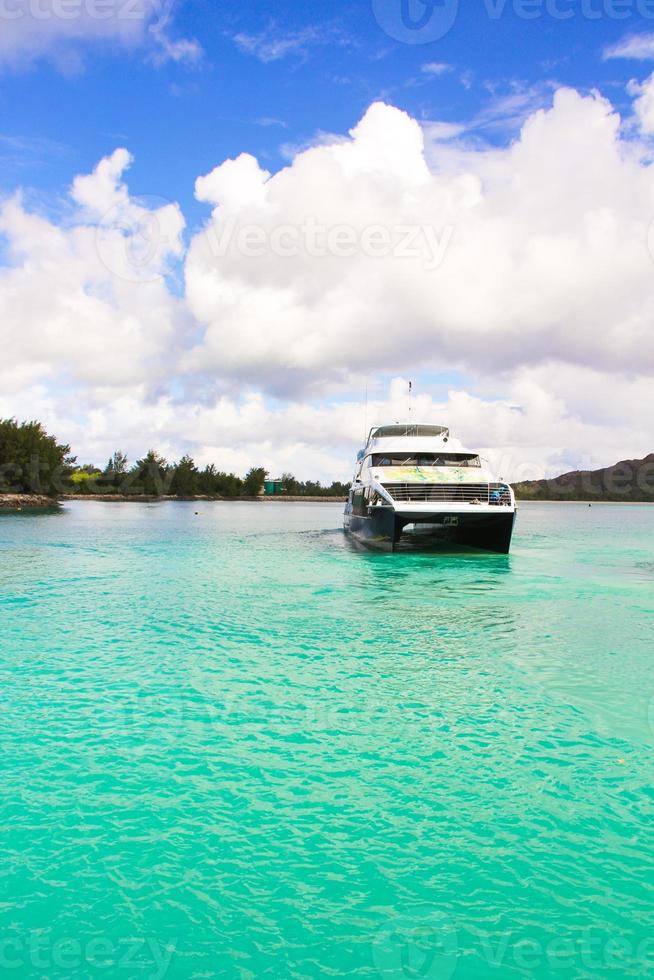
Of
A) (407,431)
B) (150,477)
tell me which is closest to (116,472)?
(150,477)

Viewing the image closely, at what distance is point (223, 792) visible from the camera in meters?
5.64

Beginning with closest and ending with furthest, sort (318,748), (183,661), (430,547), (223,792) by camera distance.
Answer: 1. (223,792)
2. (318,748)
3. (183,661)
4. (430,547)

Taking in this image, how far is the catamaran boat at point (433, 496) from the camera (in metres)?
23.9

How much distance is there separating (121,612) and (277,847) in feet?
34.1

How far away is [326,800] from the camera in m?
5.51

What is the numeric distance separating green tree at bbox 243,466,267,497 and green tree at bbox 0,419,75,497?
75.6m

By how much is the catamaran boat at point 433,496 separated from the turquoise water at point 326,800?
1116 cm

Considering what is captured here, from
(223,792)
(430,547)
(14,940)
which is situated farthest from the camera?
(430,547)

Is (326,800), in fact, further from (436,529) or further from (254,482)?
(254,482)

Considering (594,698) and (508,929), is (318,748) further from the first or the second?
(594,698)

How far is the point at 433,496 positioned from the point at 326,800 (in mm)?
19063

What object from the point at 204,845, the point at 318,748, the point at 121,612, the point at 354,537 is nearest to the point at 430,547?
the point at 354,537

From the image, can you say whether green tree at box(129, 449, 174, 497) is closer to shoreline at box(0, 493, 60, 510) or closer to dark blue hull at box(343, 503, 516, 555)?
shoreline at box(0, 493, 60, 510)

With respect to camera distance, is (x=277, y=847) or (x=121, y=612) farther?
(x=121, y=612)
